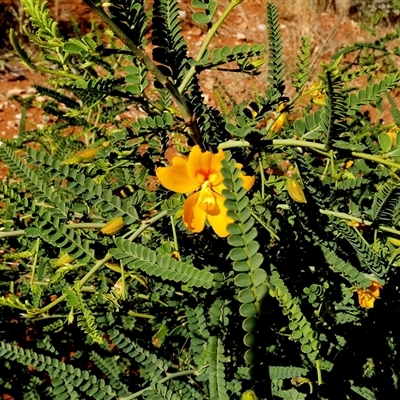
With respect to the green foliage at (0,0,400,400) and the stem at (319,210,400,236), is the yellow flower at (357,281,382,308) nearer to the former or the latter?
the green foliage at (0,0,400,400)

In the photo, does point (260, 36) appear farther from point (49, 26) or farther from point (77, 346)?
point (49, 26)

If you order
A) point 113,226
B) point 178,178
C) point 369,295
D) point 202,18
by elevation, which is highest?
point 202,18

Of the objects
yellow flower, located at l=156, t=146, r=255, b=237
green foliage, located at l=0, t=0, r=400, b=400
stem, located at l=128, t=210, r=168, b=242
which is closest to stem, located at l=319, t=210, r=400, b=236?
green foliage, located at l=0, t=0, r=400, b=400

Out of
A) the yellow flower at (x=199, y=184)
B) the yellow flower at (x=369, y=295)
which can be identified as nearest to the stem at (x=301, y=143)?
the yellow flower at (x=199, y=184)

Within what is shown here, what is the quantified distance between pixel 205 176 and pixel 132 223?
17 cm

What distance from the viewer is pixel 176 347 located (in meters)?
1.40

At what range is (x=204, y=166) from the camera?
85cm

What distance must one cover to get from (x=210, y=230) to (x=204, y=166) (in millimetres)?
297

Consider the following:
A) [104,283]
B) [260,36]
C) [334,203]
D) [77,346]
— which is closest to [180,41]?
[334,203]

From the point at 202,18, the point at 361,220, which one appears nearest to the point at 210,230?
the point at 361,220

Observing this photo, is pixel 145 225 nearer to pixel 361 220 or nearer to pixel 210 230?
→ pixel 210 230

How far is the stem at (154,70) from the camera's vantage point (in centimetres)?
61

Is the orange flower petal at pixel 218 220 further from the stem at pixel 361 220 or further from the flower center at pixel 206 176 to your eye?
the stem at pixel 361 220

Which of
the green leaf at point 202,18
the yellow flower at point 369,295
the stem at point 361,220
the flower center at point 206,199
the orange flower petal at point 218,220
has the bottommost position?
the yellow flower at point 369,295
